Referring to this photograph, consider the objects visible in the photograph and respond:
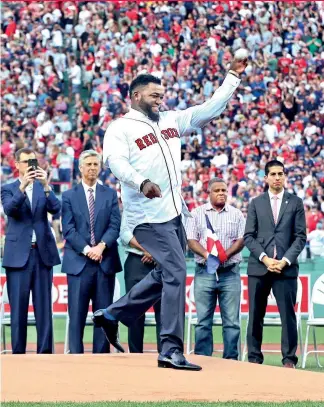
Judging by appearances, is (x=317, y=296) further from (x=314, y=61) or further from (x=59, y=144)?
(x=314, y=61)

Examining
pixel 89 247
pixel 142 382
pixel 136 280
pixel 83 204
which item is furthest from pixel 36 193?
pixel 142 382

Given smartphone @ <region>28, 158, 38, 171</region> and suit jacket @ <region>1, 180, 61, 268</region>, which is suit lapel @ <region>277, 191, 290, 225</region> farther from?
smartphone @ <region>28, 158, 38, 171</region>

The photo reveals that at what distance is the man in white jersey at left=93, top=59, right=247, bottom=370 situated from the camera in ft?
27.2

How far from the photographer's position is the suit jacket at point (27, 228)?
1112 centimetres

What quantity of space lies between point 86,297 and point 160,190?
3.45m

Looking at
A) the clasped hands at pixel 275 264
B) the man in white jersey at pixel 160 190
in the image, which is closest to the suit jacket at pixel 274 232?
the clasped hands at pixel 275 264

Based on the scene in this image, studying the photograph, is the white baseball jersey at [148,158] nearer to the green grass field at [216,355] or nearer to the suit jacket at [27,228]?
the green grass field at [216,355]

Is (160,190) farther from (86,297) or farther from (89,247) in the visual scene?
(86,297)

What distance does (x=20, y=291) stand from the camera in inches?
437

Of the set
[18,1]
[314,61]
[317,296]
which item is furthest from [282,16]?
[317,296]

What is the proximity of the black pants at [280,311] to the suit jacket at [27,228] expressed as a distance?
2246 mm

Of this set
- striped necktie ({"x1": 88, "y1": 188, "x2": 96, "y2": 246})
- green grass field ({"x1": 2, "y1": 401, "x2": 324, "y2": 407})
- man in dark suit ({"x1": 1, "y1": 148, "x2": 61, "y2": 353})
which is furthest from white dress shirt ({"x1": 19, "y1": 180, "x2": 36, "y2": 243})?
green grass field ({"x1": 2, "y1": 401, "x2": 324, "y2": 407})

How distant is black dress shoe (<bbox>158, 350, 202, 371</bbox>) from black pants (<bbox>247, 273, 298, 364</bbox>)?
3.28 m

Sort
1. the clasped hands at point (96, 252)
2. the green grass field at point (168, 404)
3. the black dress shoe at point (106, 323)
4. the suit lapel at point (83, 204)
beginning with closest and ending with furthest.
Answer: the green grass field at point (168, 404) → the black dress shoe at point (106, 323) → the clasped hands at point (96, 252) → the suit lapel at point (83, 204)
